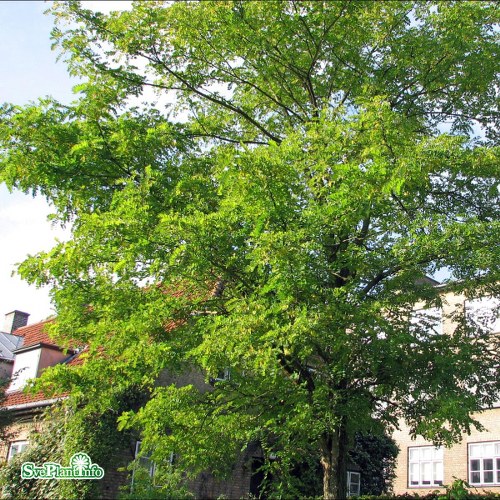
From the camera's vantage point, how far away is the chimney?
2979 centimetres

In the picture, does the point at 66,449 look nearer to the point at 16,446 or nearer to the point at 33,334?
the point at 16,446

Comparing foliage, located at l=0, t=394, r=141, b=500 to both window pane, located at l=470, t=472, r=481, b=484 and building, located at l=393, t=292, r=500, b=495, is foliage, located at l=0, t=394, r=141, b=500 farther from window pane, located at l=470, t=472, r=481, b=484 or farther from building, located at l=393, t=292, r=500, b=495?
window pane, located at l=470, t=472, r=481, b=484

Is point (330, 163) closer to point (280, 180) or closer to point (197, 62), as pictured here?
point (280, 180)

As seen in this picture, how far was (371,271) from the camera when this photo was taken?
11.1 metres

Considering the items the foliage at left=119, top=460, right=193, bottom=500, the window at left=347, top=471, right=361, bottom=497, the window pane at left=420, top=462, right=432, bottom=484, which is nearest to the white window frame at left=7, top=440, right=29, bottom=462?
the foliage at left=119, top=460, right=193, bottom=500

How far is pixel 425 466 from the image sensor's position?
27.6 meters

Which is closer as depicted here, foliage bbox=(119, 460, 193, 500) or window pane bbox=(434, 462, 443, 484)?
foliage bbox=(119, 460, 193, 500)

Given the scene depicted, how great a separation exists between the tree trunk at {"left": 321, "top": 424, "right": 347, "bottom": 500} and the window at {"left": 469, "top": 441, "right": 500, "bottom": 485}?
1597 centimetres

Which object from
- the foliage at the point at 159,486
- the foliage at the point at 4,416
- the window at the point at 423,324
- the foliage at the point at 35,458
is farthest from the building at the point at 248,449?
the foliage at the point at 159,486

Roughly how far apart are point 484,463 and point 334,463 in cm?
1654

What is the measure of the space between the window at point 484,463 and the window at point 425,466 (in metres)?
1.65

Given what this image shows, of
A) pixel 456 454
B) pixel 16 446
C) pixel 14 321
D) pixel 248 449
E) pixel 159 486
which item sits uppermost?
pixel 14 321

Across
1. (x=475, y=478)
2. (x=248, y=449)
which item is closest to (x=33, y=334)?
(x=248, y=449)

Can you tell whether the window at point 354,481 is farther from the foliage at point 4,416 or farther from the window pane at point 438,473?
the foliage at point 4,416
